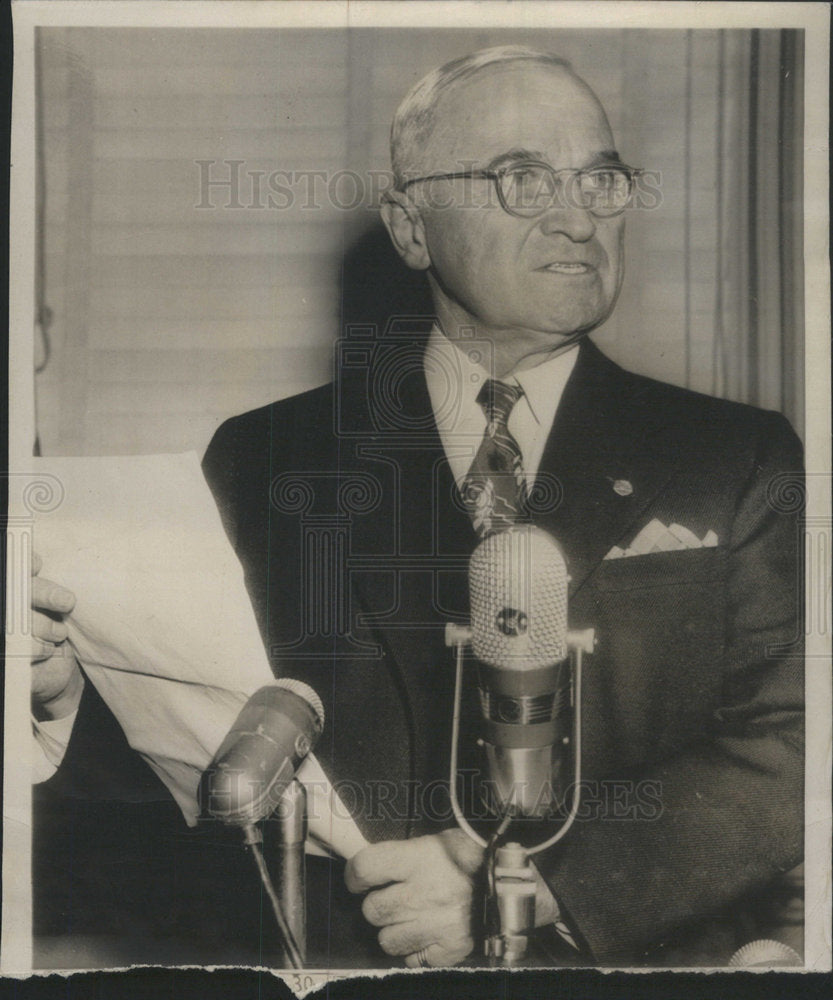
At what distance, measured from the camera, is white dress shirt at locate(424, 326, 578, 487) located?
2555 millimetres

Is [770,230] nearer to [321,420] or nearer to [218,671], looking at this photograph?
[321,420]

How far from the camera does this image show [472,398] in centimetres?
256

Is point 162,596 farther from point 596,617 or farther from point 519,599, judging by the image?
point 596,617

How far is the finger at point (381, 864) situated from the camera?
99.8 inches

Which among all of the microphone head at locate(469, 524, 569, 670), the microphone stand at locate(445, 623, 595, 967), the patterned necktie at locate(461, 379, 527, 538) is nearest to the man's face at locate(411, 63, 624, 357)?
the patterned necktie at locate(461, 379, 527, 538)

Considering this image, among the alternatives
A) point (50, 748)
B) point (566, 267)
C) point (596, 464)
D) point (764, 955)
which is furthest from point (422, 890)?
point (566, 267)

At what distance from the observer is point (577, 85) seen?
8.40ft

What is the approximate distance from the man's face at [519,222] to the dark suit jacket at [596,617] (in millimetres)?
164

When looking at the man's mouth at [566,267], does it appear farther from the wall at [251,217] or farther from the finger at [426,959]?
the finger at [426,959]

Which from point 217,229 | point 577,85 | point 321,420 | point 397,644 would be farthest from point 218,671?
point 577,85

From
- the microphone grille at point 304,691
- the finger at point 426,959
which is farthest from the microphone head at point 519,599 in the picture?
the finger at point 426,959

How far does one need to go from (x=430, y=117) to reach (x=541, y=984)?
6.91ft

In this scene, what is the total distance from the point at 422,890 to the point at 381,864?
4.5 inches

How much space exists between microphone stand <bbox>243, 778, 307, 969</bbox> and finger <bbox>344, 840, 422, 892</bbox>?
0.12 meters
